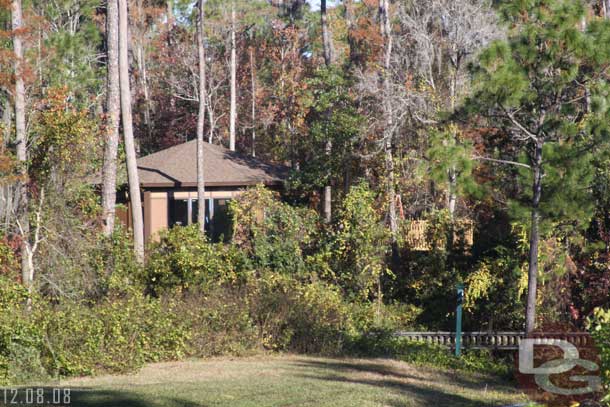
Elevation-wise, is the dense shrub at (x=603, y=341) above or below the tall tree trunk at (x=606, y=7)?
below

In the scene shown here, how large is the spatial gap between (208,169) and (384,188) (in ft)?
21.2

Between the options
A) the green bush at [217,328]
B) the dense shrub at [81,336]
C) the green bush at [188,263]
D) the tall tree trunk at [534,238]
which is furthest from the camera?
the green bush at [188,263]

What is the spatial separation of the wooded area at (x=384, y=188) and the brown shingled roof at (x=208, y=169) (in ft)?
3.48

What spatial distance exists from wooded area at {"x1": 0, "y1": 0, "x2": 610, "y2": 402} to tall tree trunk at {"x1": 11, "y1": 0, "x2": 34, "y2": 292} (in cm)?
5

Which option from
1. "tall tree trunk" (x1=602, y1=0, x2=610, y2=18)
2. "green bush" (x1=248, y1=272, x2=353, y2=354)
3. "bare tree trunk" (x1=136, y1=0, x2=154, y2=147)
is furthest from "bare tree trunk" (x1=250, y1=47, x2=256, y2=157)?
"green bush" (x1=248, y1=272, x2=353, y2=354)

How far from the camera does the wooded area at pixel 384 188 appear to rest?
1419 cm

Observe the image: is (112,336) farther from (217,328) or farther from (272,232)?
(272,232)

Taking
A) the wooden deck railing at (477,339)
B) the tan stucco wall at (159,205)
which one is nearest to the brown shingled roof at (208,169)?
the tan stucco wall at (159,205)

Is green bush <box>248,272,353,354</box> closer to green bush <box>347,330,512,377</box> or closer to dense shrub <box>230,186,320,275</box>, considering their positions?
green bush <box>347,330,512,377</box>

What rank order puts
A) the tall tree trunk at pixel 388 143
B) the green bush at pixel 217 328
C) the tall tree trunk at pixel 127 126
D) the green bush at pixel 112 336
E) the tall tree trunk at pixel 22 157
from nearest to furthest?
the green bush at pixel 112 336, the green bush at pixel 217 328, the tall tree trunk at pixel 22 157, the tall tree trunk at pixel 127 126, the tall tree trunk at pixel 388 143

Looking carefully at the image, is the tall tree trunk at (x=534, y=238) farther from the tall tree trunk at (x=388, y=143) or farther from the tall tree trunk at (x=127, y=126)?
the tall tree trunk at (x=127, y=126)

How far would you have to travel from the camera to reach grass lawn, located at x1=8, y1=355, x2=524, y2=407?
11125 mm

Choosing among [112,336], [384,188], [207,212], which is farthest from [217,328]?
[207,212]

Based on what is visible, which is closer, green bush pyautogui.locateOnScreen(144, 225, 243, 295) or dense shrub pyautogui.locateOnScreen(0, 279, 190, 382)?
dense shrub pyautogui.locateOnScreen(0, 279, 190, 382)
